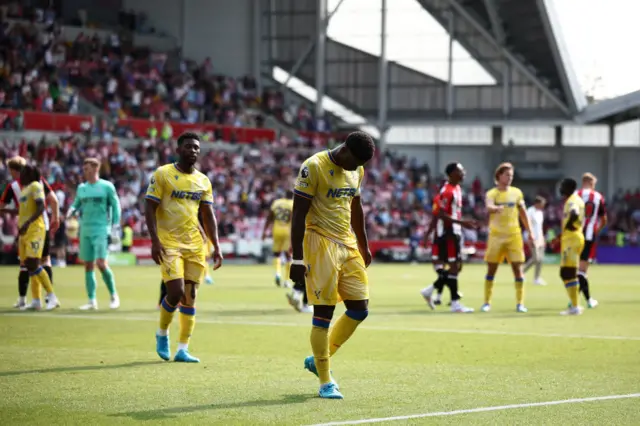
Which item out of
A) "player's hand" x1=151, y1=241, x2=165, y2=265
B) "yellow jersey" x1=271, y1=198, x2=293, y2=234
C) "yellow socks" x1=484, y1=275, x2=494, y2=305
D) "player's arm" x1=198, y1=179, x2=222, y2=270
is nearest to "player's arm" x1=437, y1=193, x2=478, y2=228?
"yellow socks" x1=484, y1=275, x2=494, y2=305

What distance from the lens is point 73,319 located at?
58.0ft

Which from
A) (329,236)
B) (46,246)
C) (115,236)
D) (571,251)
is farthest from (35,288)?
(115,236)

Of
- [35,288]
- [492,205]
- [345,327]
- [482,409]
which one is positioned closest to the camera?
[482,409]

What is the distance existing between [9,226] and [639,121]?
34657 millimetres

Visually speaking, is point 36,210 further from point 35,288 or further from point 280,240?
point 280,240

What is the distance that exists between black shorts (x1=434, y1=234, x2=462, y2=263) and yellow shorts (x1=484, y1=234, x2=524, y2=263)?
21.6 inches

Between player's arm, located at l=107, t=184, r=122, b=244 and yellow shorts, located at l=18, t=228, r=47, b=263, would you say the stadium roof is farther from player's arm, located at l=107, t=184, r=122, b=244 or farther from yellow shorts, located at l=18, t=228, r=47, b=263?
yellow shorts, located at l=18, t=228, r=47, b=263

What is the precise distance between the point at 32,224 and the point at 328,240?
9.91 meters

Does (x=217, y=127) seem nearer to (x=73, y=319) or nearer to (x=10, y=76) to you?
(x=10, y=76)

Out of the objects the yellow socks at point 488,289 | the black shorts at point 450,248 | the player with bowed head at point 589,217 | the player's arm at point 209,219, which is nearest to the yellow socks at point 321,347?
the player's arm at point 209,219

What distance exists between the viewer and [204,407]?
30.6 ft

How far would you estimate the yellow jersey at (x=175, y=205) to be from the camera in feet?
41.2

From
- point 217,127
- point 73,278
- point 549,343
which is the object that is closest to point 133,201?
point 217,127

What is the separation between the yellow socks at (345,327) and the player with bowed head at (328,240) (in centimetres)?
1
